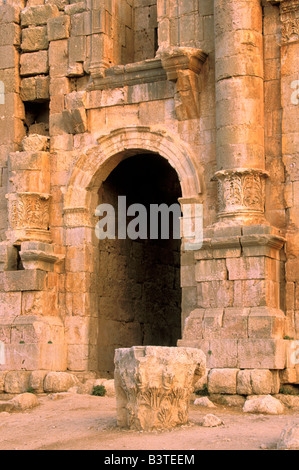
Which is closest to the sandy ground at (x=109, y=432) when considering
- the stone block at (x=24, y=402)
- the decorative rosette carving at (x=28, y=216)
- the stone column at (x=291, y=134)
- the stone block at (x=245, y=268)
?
the stone block at (x=24, y=402)

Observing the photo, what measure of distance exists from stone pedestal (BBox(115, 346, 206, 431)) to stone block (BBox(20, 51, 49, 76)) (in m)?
7.90

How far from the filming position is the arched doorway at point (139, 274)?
17719 mm

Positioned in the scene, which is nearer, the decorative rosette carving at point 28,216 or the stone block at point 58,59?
the decorative rosette carving at point 28,216

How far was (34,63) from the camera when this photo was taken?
59.2 feet

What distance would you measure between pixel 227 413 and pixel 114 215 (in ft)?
18.5

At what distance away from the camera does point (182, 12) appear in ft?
54.0

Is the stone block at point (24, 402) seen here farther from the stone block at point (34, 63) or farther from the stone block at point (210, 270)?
the stone block at point (34, 63)

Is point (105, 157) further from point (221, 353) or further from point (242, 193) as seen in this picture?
point (221, 353)

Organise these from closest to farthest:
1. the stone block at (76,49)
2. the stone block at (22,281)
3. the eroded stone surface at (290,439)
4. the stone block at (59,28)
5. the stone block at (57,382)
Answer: the eroded stone surface at (290,439), the stone block at (57,382), the stone block at (22,281), the stone block at (76,49), the stone block at (59,28)

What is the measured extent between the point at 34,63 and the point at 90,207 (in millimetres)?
3032

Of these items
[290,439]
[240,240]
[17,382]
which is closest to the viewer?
[290,439]

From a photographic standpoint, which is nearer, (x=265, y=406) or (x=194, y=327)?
(x=265, y=406)

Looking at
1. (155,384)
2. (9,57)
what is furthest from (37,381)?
(9,57)

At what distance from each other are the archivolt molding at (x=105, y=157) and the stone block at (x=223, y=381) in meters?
3.64
